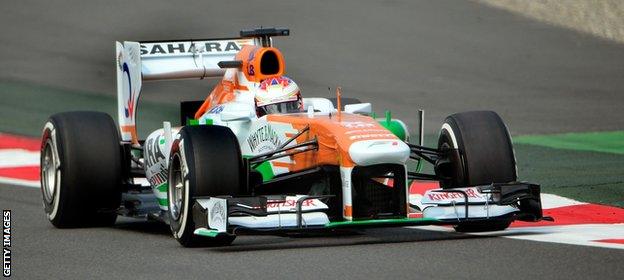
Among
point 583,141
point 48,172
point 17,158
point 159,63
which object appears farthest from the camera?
point 583,141

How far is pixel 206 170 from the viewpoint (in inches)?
474

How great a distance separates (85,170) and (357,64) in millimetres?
14632

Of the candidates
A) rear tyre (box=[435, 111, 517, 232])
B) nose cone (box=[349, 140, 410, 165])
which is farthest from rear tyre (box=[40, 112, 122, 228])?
rear tyre (box=[435, 111, 517, 232])

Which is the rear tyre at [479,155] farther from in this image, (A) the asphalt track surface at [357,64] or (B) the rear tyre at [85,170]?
(B) the rear tyre at [85,170]

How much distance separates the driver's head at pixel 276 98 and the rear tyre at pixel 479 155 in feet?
4.83

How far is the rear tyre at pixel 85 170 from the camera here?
13867 millimetres

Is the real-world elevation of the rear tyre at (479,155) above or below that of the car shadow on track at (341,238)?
above

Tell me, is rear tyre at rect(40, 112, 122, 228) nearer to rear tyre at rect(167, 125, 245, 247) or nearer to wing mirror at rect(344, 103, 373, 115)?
rear tyre at rect(167, 125, 245, 247)

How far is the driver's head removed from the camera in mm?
13414

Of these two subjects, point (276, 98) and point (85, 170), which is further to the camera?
point (85, 170)

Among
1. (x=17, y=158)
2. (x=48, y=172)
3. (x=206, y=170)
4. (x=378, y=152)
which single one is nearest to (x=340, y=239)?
(x=378, y=152)

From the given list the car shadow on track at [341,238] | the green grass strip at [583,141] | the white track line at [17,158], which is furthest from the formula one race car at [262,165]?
the green grass strip at [583,141]

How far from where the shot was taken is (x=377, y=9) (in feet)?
103

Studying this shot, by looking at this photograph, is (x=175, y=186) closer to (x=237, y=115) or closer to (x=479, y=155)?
(x=237, y=115)
